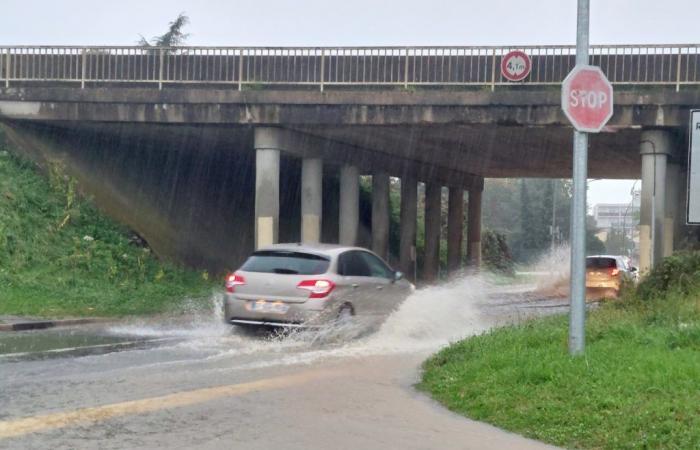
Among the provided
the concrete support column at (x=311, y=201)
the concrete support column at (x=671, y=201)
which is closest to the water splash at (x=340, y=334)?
the concrete support column at (x=311, y=201)

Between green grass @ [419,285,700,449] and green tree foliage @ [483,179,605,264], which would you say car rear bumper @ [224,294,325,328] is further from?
green tree foliage @ [483,179,605,264]

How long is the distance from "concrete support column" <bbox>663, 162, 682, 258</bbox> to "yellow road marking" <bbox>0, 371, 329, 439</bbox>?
76.7 ft

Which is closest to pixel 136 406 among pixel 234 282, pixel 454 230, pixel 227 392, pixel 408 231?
pixel 227 392

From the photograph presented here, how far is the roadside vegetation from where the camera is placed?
7.86 metres

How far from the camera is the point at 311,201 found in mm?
32156

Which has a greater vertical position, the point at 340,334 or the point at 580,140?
the point at 580,140

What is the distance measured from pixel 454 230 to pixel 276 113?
2202 centimetres

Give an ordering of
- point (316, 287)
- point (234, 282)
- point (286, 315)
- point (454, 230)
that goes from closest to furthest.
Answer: point (286, 315) < point (316, 287) < point (234, 282) < point (454, 230)

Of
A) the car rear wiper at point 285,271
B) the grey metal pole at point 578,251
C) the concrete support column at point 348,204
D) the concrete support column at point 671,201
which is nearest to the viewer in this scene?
the grey metal pole at point 578,251

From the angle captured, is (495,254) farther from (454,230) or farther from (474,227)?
(454,230)

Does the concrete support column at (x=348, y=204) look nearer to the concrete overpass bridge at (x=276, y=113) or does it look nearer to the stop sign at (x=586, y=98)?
the concrete overpass bridge at (x=276, y=113)

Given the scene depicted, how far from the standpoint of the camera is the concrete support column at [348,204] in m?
35.8

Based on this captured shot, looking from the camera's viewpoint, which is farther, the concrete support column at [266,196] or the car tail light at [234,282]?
the concrete support column at [266,196]

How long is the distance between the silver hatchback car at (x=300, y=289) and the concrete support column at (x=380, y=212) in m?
22.9
